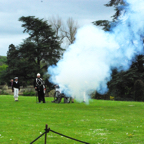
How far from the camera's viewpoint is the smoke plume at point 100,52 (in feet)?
61.7

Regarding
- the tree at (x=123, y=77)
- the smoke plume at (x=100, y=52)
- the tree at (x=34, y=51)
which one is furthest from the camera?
the tree at (x=34, y=51)

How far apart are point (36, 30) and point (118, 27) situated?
144ft

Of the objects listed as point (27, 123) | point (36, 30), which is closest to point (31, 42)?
point (36, 30)

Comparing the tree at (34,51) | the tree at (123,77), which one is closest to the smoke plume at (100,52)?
the tree at (123,77)

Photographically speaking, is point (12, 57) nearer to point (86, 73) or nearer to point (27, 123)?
point (86, 73)

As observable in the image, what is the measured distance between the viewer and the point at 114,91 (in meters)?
39.1

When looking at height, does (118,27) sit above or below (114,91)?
above

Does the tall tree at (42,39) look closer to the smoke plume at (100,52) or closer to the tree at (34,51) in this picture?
the tree at (34,51)

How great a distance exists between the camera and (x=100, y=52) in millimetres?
19016

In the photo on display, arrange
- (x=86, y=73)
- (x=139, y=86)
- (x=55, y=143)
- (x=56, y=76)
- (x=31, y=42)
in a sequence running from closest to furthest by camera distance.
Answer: (x=55, y=143) → (x=86, y=73) → (x=56, y=76) → (x=139, y=86) → (x=31, y=42)

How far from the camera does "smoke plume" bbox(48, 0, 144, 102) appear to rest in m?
18.8

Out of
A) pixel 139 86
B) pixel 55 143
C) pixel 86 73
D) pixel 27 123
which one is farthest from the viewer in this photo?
pixel 139 86

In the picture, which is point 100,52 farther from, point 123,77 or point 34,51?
point 34,51

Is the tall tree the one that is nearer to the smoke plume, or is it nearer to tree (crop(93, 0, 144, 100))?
tree (crop(93, 0, 144, 100))
